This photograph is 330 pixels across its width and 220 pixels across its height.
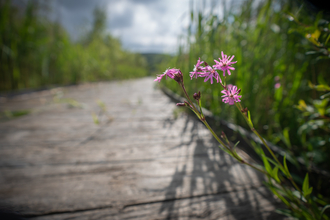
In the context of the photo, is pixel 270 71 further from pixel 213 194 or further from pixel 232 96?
pixel 232 96

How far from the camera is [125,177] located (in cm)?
77

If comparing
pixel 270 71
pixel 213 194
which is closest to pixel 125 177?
pixel 213 194

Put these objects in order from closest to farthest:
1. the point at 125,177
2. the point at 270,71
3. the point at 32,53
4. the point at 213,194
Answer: the point at 213,194
the point at 125,177
the point at 270,71
the point at 32,53

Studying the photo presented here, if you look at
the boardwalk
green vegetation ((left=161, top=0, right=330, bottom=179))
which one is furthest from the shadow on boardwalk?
green vegetation ((left=161, top=0, right=330, bottom=179))

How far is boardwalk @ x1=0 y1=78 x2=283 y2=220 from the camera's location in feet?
1.92

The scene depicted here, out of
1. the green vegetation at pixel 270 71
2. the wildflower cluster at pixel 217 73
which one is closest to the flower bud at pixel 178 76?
the wildflower cluster at pixel 217 73

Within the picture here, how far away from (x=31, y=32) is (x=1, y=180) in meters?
3.20

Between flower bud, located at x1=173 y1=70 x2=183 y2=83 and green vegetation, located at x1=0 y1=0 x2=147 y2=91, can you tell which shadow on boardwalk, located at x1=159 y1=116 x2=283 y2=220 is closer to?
flower bud, located at x1=173 y1=70 x2=183 y2=83

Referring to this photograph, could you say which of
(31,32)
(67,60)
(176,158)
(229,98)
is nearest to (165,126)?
(176,158)

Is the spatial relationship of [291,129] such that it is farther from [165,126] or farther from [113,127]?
[113,127]

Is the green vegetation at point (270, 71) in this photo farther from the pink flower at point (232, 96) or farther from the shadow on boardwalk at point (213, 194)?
the pink flower at point (232, 96)

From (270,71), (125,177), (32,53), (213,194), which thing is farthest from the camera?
(32,53)

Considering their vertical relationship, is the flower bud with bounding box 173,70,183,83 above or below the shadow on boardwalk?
above

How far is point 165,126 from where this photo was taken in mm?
1523
